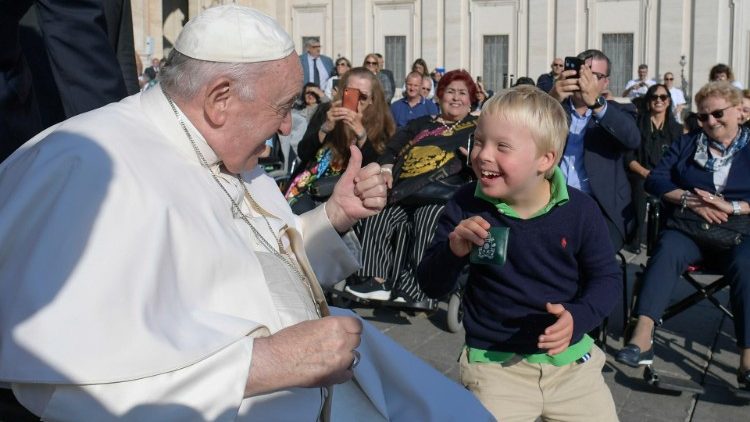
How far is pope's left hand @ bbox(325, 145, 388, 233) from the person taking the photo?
9.02 feet

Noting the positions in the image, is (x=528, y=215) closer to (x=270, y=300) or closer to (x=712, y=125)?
(x=270, y=300)

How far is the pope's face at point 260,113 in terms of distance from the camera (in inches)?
88.6

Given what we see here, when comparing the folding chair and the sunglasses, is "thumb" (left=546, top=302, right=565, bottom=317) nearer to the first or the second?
the folding chair

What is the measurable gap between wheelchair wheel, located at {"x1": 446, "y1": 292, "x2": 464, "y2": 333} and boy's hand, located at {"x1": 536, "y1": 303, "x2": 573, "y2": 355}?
124 inches

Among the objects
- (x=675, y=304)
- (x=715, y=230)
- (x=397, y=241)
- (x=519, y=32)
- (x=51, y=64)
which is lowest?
(x=675, y=304)

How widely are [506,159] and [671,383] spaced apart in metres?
2.51

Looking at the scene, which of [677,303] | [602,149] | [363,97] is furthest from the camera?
[363,97]

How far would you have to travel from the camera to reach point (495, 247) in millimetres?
2688

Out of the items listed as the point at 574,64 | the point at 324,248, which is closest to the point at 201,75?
the point at 324,248

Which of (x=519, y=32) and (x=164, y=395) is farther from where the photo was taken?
(x=519, y=32)

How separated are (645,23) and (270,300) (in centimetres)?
2588

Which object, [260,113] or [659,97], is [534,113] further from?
[659,97]

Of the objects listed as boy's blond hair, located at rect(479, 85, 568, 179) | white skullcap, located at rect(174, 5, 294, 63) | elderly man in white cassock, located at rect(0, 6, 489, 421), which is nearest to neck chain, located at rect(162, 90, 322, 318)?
elderly man in white cassock, located at rect(0, 6, 489, 421)

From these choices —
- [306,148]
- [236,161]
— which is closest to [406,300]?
[306,148]
